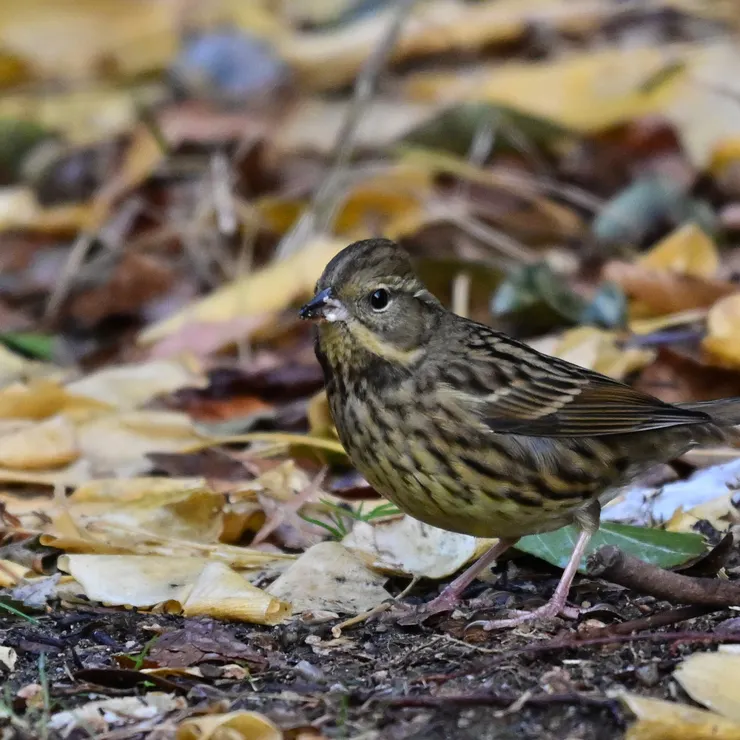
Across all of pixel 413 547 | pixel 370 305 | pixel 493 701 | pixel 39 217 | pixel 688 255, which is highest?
pixel 370 305

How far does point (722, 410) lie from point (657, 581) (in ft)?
3.96

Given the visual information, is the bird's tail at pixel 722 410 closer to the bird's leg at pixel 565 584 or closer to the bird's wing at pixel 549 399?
the bird's wing at pixel 549 399

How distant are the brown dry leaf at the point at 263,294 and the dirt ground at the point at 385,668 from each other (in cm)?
251

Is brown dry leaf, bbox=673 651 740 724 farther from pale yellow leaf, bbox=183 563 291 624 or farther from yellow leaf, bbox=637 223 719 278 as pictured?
yellow leaf, bbox=637 223 719 278

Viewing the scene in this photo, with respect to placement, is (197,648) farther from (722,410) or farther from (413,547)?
(722,410)

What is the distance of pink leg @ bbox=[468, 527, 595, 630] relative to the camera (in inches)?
146

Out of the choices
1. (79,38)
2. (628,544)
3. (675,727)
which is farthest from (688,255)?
(79,38)

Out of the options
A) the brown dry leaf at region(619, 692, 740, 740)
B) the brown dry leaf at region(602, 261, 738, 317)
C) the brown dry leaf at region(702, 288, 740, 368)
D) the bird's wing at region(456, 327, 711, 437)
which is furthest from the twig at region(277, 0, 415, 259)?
the brown dry leaf at region(619, 692, 740, 740)

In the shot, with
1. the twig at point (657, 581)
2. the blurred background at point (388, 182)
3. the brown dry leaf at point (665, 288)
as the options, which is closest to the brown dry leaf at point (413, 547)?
the twig at point (657, 581)

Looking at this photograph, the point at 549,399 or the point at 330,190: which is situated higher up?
the point at 330,190

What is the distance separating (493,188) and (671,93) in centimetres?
112

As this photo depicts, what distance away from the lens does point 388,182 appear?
718 cm

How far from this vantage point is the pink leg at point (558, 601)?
12.2 feet

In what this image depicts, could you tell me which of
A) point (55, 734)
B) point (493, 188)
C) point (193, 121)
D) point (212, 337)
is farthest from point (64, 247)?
point (55, 734)
